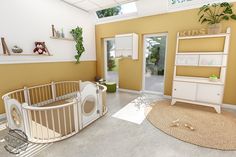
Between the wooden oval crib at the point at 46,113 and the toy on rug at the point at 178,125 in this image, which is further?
the toy on rug at the point at 178,125

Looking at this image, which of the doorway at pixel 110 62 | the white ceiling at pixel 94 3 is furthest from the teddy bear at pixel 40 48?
the doorway at pixel 110 62

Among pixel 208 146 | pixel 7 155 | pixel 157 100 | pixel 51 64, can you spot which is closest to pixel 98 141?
pixel 7 155

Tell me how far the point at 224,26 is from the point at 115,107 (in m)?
3.52

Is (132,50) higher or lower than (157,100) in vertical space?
higher

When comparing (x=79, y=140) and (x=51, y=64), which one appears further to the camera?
(x=51, y=64)

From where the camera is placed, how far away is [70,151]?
6.34 ft

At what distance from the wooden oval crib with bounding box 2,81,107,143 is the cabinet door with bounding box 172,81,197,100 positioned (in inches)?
78.9

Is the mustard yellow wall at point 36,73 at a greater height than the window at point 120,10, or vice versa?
the window at point 120,10

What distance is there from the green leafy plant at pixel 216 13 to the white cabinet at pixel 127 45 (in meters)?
1.93

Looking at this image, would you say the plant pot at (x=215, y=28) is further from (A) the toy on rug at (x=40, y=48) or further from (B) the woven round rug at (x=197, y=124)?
(A) the toy on rug at (x=40, y=48)

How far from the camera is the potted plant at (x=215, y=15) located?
10.1 ft

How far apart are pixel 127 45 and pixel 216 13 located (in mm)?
2523

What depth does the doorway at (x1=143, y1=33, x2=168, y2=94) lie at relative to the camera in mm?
4367

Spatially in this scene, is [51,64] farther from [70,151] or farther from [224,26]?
[224,26]
